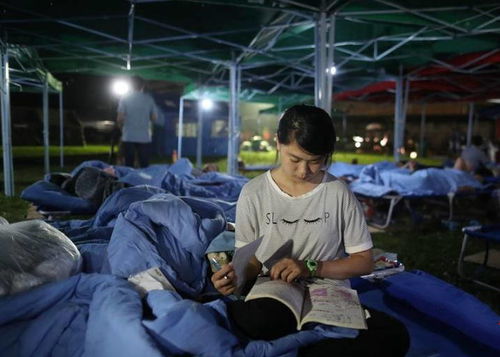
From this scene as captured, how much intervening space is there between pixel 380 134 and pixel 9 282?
27.2 metres

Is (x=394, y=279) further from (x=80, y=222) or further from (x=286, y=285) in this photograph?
(x=80, y=222)

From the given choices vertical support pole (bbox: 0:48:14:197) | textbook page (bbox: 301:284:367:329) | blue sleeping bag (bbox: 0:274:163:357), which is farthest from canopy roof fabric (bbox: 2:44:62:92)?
textbook page (bbox: 301:284:367:329)

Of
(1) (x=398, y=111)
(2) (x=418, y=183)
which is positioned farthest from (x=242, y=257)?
(1) (x=398, y=111)

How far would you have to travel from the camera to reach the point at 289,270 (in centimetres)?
182

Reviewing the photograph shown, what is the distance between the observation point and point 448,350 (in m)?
2.23

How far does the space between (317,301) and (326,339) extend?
160 millimetres

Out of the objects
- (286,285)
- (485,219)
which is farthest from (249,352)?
(485,219)

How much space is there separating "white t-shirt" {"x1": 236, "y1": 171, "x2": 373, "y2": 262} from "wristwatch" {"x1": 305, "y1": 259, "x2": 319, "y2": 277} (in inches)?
5.4

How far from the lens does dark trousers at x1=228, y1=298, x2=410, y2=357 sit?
172cm

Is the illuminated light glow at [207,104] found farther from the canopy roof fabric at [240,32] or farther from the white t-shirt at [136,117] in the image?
the white t-shirt at [136,117]

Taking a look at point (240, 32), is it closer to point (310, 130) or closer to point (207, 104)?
point (310, 130)

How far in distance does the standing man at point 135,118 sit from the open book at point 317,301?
6.30 metres

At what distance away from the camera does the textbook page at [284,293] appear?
1.69 m

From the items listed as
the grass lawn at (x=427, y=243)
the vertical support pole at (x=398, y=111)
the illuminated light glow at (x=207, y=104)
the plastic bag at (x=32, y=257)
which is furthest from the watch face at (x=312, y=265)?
the illuminated light glow at (x=207, y=104)
